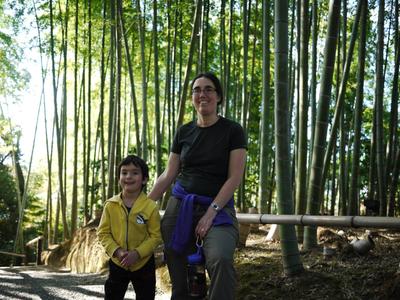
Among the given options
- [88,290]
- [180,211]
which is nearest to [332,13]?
[180,211]

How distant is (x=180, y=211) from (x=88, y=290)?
2.56 m

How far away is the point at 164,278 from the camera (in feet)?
13.5

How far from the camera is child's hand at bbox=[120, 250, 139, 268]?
2.03m

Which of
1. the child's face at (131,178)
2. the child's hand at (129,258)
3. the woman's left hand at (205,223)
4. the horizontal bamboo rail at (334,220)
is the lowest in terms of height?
the child's hand at (129,258)

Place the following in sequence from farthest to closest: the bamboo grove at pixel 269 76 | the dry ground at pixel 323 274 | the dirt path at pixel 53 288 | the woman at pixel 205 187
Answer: the dirt path at pixel 53 288 < the bamboo grove at pixel 269 76 < the dry ground at pixel 323 274 < the woman at pixel 205 187

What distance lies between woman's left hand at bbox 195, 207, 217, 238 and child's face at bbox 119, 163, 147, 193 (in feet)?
1.38

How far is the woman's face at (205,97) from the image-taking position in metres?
2.05

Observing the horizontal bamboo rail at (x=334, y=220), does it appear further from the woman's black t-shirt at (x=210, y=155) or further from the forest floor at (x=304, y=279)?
the woman's black t-shirt at (x=210, y=155)

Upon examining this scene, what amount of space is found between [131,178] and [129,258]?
36 cm

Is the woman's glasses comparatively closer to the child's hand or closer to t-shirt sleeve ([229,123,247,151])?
t-shirt sleeve ([229,123,247,151])

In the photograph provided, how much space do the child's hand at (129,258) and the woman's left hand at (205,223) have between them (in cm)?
32

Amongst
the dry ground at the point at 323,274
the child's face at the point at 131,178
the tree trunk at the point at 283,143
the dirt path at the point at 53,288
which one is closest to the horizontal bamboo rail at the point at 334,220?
the tree trunk at the point at 283,143

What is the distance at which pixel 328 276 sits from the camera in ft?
9.50

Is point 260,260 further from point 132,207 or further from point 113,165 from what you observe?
point 113,165
